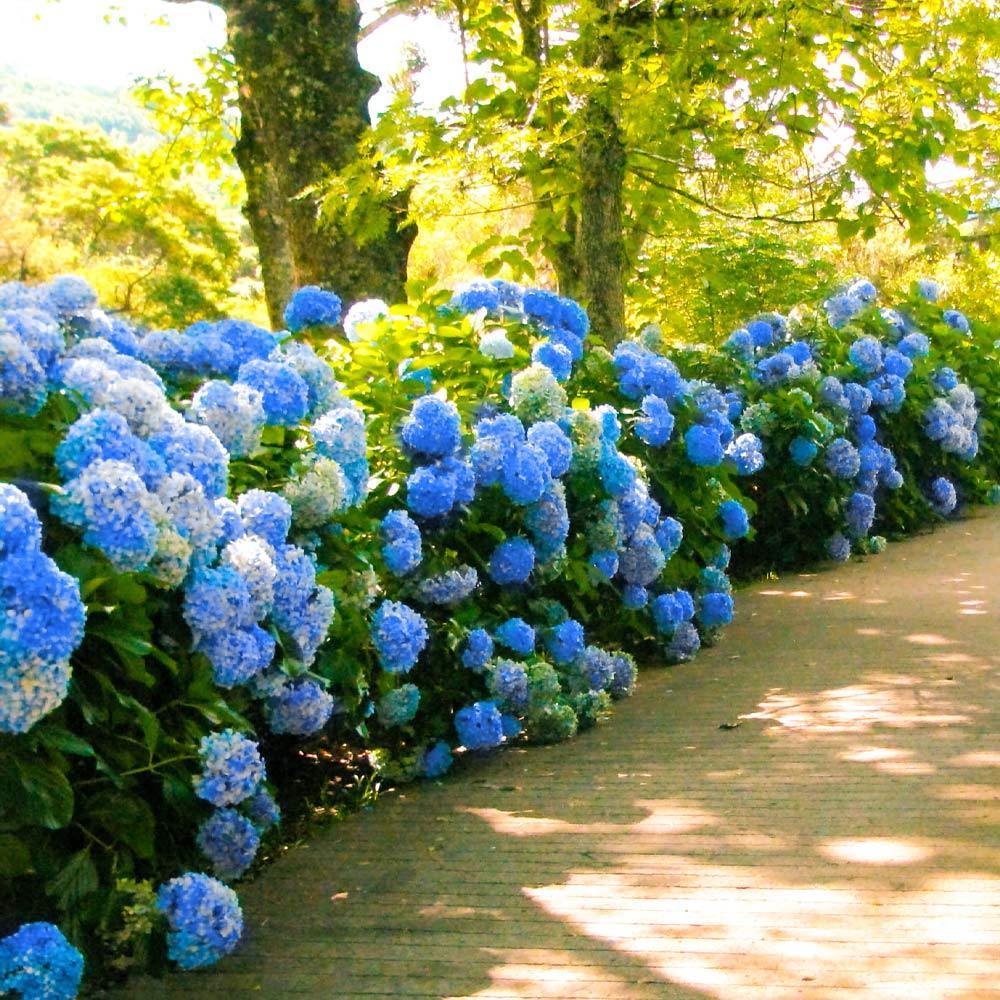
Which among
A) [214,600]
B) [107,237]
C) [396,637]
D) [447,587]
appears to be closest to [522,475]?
[447,587]

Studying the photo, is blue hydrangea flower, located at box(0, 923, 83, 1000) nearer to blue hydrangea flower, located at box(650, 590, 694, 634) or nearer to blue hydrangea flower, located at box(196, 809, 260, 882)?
blue hydrangea flower, located at box(196, 809, 260, 882)

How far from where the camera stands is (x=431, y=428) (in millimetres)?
4379

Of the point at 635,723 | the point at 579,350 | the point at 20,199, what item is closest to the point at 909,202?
the point at 579,350

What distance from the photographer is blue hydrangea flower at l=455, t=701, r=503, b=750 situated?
14.2 ft

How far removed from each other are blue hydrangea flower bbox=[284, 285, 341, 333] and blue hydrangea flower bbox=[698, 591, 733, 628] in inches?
89.8

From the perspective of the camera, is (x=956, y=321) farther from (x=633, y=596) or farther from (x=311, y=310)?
(x=311, y=310)

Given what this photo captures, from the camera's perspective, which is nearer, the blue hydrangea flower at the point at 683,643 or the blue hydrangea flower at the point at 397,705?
the blue hydrangea flower at the point at 397,705

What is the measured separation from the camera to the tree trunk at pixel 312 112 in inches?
318

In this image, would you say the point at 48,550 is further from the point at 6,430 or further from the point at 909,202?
the point at 909,202

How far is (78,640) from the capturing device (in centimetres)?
243

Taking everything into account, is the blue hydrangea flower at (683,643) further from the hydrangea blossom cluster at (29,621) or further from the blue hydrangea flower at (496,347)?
the hydrangea blossom cluster at (29,621)

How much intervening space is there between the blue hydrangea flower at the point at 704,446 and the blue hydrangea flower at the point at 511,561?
1.73 meters

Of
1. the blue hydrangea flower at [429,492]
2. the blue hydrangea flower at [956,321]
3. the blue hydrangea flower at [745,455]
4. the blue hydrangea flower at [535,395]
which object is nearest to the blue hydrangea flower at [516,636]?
the blue hydrangea flower at [429,492]

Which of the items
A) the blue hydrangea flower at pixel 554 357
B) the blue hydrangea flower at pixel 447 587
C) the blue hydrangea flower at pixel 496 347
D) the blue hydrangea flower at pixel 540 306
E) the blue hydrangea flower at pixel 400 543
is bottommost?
the blue hydrangea flower at pixel 447 587
